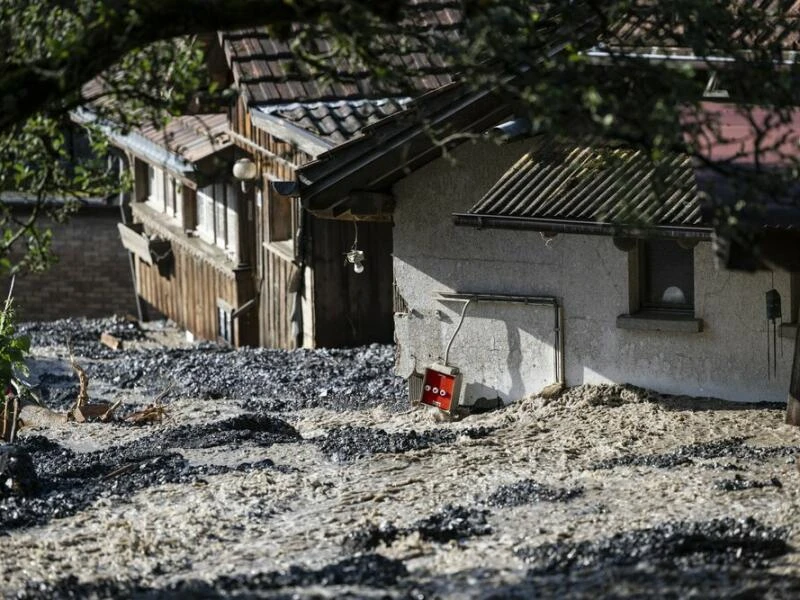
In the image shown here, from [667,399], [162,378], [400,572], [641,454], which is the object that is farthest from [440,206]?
[400,572]

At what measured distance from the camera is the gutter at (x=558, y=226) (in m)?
10.9

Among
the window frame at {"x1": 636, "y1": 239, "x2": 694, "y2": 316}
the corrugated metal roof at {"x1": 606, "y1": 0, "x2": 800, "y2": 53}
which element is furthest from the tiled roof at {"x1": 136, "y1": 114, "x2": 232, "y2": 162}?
the corrugated metal roof at {"x1": 606, "y1": 0, "x2": 800, "y2": 53}

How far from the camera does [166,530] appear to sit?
920 cm

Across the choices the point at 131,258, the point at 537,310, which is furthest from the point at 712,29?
the point at 131,258

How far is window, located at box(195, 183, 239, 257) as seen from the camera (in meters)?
21.1

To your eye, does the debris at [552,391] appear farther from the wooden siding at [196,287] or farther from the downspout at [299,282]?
the wooden siding at [196,287]

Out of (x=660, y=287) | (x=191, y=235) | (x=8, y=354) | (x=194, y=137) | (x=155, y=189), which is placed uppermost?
(x=194, y=137)

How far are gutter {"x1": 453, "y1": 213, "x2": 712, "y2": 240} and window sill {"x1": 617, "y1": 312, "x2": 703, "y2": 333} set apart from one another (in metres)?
1.44

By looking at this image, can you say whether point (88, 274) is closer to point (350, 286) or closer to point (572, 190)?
A: point (350, 286)

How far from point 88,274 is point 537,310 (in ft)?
60.0

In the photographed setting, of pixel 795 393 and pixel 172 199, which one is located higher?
pixel 172 199

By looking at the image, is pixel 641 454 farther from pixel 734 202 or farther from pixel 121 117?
pixel 121 117

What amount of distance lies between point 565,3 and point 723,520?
10.3 ft

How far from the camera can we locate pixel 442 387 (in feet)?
45.3
